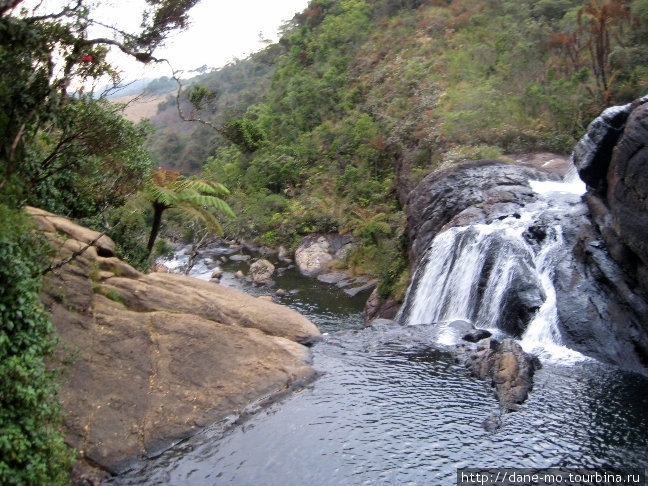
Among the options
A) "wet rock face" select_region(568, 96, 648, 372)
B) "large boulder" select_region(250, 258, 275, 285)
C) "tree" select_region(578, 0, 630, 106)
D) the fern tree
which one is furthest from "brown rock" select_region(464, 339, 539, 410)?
"large boulder" select_region(250, 258, 275, 285)

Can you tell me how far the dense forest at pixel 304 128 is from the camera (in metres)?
6.90

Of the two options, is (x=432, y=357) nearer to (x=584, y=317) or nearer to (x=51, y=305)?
(x=584, y=317)

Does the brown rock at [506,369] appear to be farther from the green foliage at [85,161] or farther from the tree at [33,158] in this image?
the green foliage at [85,161]

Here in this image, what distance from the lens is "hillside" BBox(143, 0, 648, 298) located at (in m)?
22.7

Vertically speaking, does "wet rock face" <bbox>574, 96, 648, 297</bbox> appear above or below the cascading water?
above

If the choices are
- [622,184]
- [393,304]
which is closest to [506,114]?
[393,304]

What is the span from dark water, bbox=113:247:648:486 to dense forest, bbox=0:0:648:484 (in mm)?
2211

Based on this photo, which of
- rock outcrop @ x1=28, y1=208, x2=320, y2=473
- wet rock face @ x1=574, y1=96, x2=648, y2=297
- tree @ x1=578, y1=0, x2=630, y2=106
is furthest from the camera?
tree @ x1=578, y1=0, x2=630, y2=106

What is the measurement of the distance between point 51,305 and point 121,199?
545 cm

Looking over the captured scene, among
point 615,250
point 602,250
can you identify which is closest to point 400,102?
point 602,250

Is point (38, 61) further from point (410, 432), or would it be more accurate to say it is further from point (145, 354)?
point (410, 432)

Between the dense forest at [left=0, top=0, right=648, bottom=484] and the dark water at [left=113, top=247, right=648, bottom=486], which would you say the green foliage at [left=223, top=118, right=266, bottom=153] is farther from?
the dark water at [left=113, top=247, right=648, bottom=486]

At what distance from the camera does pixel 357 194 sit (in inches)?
1244

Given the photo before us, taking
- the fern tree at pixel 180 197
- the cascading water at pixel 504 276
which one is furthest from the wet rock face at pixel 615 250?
the fern tree at pixel 180 197
